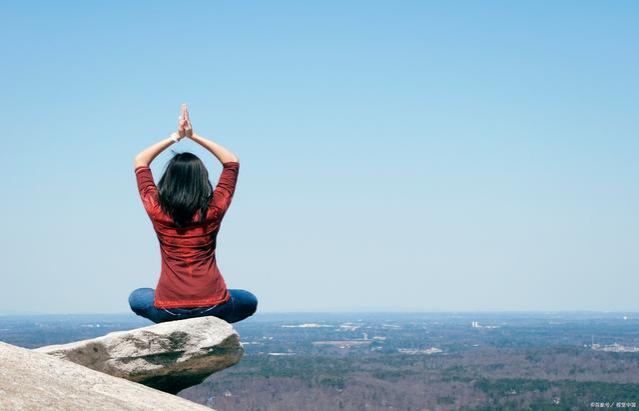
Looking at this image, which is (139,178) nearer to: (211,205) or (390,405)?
(211,205)

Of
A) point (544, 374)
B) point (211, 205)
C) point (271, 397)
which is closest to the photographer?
point (211, 205)

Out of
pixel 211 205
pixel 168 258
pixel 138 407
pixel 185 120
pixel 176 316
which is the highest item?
pixel 185 120

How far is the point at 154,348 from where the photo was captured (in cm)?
945

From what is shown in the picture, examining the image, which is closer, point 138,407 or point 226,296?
point 138,407

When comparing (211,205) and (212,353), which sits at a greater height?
(211,205)

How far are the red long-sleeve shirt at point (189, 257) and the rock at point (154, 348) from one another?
0.28m

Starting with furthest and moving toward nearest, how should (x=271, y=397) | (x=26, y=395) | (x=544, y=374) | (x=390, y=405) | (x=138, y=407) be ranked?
(x=544, y=374), (x=390, y=405), (x=271, y=397), (x=138, y=407), (x=26, y=395)

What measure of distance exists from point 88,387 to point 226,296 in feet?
6.28

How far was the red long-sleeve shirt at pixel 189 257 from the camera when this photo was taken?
9.13 metres

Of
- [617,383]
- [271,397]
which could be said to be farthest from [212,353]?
[617,383]

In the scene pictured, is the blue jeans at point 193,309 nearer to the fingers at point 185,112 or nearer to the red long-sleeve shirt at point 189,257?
the red long-sleeve shirt at point 189,257

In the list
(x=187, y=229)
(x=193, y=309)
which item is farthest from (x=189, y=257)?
(x=193, y=309)

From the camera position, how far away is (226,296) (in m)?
9.51

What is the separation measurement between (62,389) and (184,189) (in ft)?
8.25
